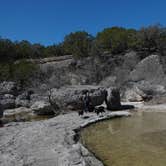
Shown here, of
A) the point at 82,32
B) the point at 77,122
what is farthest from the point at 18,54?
the point at 77,122

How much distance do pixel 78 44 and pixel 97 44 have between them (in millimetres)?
7896

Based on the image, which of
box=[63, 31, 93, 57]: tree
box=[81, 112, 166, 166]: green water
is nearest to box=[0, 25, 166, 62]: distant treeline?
box=[63, 31, 93, 57]: tree

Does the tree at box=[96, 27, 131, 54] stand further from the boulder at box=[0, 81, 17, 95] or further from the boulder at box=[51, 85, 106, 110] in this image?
the boulder at box=[51, 85, 106, 110]

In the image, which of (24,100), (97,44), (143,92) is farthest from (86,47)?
(143,92)

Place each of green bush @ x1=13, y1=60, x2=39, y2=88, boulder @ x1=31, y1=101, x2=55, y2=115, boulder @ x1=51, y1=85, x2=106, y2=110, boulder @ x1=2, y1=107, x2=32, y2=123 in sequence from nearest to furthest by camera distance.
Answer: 1. boulder @ x1=51, y1=85, x2=106, y2=110
2. boulder @ x1=31, y1=101, x2=55, y2=115
3. boulder @ x1=2, y1=107, x2=32, y2=123
4. green bush @ x1=13, y1=60, x2=39, y2=88

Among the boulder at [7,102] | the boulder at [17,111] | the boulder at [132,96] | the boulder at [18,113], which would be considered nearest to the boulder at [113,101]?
the boulder at [132,96]

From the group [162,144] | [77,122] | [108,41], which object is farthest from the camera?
[108,41]

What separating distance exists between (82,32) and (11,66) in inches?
1033

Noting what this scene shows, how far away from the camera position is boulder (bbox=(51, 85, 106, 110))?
27.9 meters

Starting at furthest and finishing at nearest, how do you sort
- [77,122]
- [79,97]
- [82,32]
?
[82,32]
[79,97]
[77,122]

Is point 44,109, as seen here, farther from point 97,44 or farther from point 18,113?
point 97,44

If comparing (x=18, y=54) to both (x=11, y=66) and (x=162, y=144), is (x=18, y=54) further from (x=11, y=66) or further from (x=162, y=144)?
(x=162, y=144)

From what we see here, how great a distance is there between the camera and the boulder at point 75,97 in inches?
1097

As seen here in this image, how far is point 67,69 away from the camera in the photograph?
54469 mm
